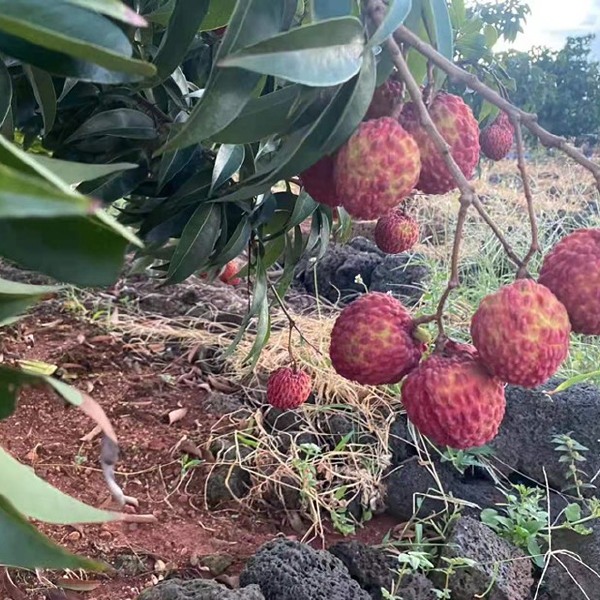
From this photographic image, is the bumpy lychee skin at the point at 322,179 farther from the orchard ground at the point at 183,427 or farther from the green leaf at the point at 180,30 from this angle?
the orchard ground at the point at 183,427

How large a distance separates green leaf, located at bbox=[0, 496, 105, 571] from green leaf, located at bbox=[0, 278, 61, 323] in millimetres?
89

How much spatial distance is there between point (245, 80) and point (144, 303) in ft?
8.76

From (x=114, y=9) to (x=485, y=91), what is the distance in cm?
26

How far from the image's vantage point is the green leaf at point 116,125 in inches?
31.7

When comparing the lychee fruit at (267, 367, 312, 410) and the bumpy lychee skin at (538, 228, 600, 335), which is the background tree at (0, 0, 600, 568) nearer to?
the bumpy lychee skin at (538, 228, 600, 335)

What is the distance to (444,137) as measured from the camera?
1.91ft

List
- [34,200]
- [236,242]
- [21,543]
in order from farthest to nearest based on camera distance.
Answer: [236,242], [21,543], [34,200]

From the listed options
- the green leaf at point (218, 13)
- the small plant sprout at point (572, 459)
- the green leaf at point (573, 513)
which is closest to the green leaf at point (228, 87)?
the green leaf at point (218, 13)

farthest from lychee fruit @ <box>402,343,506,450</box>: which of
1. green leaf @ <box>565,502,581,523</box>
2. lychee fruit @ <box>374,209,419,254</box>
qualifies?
green leaf @ <box>565,502,581,523</box>

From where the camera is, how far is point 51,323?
8.96 ft

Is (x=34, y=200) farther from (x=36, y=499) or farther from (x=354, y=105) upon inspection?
(x=354, y=105)

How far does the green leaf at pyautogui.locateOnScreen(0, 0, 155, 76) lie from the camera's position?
1.01 feet

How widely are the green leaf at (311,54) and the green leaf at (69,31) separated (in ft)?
0.20

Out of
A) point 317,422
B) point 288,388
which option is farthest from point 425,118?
point 317,422
